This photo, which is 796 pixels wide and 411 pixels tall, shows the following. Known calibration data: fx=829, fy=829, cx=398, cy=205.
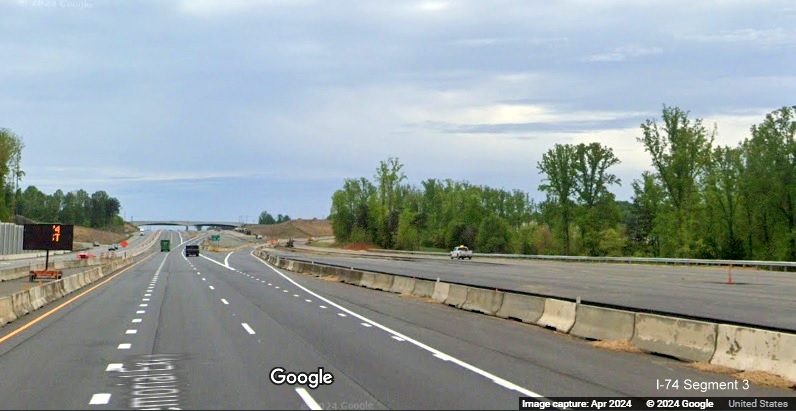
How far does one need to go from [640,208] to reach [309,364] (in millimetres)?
117389

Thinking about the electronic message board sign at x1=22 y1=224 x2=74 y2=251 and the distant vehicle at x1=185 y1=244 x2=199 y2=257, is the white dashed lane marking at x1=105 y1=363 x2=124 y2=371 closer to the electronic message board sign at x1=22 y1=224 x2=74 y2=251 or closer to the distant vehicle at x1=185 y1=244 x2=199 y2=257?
the electronic message board sign at x1=22 y1=224 x2=74 y2=251

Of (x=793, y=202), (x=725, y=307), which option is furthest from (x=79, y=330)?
(x=793, y=202)

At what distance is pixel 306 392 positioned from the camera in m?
11.1

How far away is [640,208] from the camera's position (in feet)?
410

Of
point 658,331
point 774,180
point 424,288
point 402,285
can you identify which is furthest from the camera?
point 774,180

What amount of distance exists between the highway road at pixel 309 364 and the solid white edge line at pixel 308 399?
3cm

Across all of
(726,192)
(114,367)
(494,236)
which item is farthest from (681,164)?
(114,367)

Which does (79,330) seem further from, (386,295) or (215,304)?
(386,295)

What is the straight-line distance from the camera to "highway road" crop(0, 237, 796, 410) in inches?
426

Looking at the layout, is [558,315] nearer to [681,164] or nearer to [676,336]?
[676,336]

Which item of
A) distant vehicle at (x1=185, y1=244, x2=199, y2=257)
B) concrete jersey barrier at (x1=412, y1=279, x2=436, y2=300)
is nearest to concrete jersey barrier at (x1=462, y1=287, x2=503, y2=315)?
concrete jersey barrier at (x1=412, y1=279, x2=436, y2=300)

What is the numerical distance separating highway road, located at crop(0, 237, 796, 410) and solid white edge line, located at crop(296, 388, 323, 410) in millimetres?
27

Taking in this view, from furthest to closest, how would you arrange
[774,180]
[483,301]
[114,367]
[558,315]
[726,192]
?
[726,192]
[774,180]
[483,301]
[558,315]
[114,367]

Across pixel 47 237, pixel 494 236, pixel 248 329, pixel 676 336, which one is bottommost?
pixel 248 329
